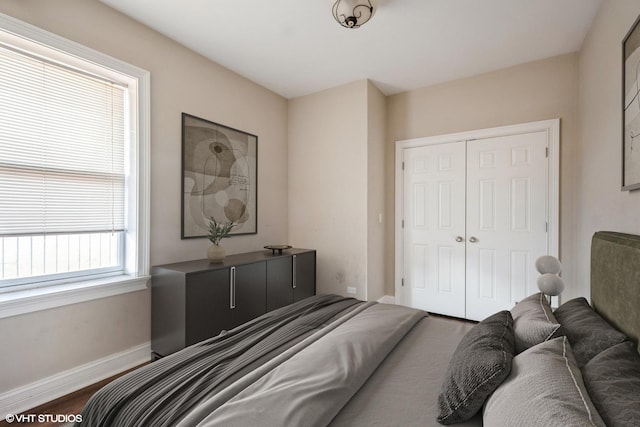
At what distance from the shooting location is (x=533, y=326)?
1189mm

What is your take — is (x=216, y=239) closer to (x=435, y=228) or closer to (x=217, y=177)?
(x=217, y=177)

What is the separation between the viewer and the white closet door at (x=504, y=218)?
3.02 meters

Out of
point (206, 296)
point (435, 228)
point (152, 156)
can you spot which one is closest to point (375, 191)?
point (435, 228)

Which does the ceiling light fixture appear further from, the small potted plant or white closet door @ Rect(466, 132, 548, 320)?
the small potted plant

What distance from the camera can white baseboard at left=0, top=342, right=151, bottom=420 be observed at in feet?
5.93

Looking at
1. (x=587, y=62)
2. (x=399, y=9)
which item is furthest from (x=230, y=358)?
(x=587, y=62)

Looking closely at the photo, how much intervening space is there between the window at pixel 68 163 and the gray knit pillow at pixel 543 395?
2488 millimetres

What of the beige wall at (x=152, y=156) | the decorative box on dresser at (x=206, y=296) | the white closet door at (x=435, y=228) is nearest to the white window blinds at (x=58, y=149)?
the beige wall at (x=152, y=156)

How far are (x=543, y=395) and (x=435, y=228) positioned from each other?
9.55ft

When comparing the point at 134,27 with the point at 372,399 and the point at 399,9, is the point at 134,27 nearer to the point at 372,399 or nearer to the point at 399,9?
the point at 399,9

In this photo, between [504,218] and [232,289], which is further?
[504,218]

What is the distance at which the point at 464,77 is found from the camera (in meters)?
3.37

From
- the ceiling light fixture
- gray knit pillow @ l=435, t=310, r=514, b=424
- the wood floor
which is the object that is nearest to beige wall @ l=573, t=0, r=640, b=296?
gray knit pillow @ l=435, t=310, r=514, b=424

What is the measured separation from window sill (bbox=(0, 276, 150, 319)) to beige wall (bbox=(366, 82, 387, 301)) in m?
2.28
